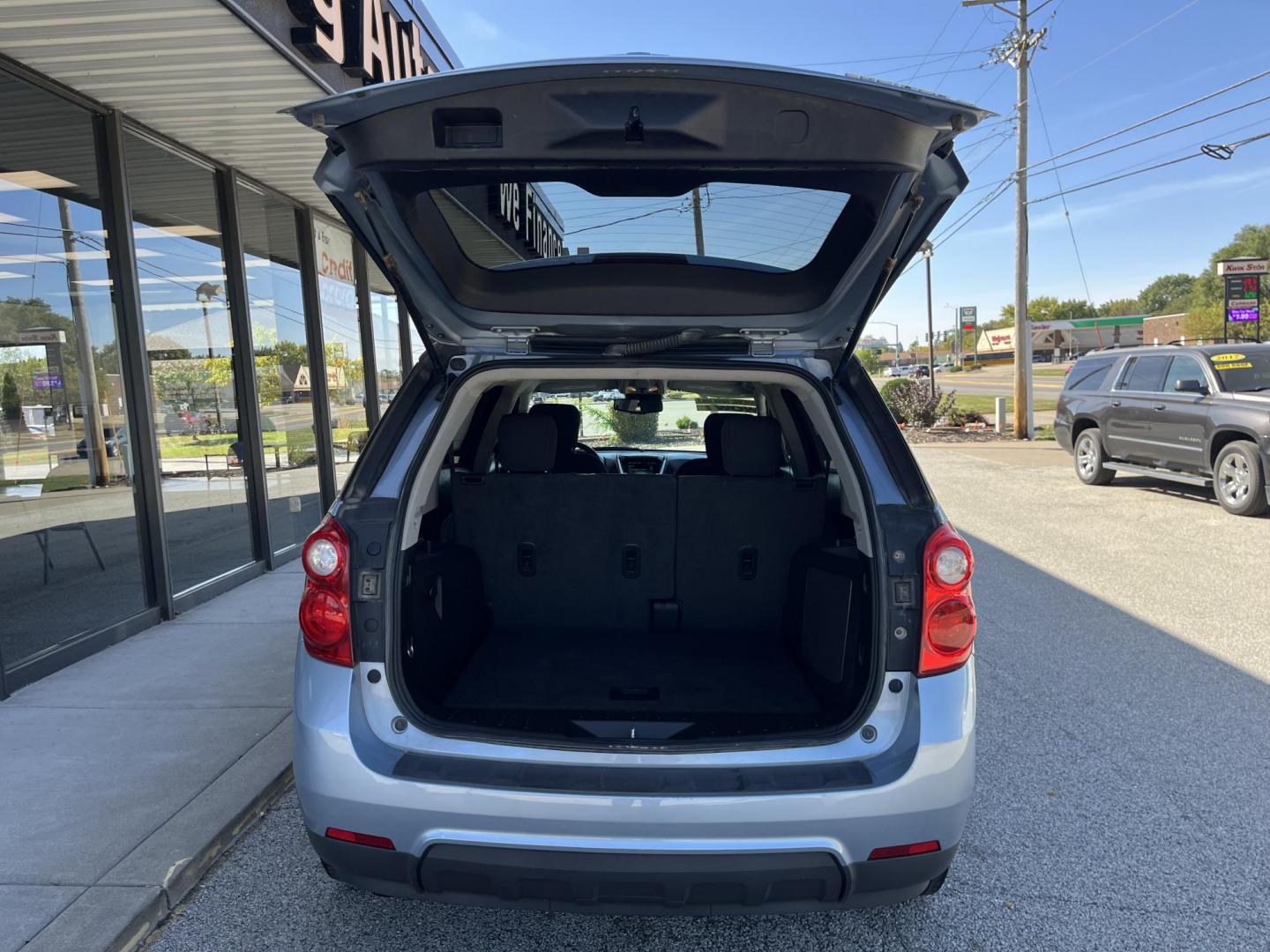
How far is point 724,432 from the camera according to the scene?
3.43m

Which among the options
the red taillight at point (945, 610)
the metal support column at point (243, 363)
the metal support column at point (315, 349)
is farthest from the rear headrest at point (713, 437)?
the metal support column at point (315, 349)

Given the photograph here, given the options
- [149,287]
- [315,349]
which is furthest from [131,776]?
[315,349]

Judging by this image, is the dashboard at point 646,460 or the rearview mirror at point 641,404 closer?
the rearview mirror at point 641,404

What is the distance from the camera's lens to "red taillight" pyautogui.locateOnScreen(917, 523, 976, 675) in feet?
6.88

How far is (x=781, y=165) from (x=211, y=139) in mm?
5581

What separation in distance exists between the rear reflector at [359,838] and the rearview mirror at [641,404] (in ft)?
9.08

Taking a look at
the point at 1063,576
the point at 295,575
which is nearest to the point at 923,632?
the point at 1063,576

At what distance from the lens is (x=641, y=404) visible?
14.6 feet

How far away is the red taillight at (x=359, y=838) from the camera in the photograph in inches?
76.3

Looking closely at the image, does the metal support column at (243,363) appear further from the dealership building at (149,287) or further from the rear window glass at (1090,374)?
the rear window glass at (1090,374)

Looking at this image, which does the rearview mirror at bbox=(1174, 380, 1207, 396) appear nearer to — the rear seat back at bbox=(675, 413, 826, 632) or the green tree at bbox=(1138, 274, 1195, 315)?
the rear seat back at bbox=(675, 413, 826, 632)

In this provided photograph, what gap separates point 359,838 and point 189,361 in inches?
207

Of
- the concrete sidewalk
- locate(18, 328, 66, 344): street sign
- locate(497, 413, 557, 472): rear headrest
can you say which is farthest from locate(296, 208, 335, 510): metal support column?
locate(497, 413, 557, 472): rear headrest

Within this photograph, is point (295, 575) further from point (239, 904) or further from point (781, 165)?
point (781, 165)
